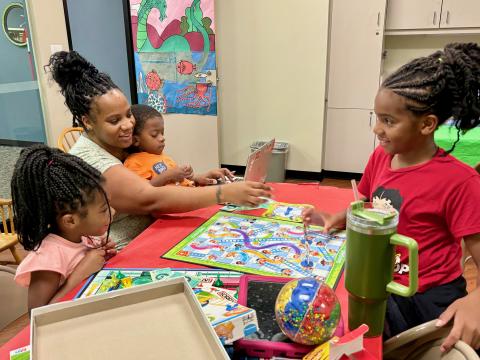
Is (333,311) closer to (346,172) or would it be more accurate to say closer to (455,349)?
(455,349)

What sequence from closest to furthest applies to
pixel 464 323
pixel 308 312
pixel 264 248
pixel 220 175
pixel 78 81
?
pixel 308 312
pixel 464 323
pixel 264 248
pixel 78 81
pixel 220 175

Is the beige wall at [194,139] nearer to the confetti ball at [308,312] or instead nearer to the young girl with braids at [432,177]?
the young girl with braids at [432,177]

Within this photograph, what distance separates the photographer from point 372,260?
2.43 ft

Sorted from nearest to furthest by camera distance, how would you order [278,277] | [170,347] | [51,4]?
[170,347] < [278,277] < [51,4]

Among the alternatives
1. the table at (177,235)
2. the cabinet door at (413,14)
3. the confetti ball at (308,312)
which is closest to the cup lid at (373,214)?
the confetti ball at (308,312)

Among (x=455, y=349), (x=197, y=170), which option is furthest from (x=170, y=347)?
(x=197, y=170)

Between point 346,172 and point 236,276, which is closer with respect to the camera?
point 236,276

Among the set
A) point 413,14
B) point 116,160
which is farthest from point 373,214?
point 413,14

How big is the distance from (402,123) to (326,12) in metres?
3.08

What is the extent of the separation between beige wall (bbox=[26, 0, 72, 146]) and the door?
0.17ft

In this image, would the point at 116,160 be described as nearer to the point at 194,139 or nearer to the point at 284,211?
the point at 284,211

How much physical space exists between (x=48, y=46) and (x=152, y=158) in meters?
2.52

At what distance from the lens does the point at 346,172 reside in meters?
4.42

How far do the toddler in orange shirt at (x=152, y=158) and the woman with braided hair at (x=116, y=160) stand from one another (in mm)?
115
